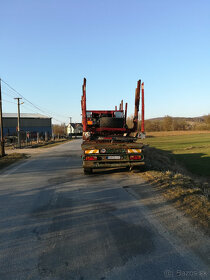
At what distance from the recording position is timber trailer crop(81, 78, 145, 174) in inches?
333

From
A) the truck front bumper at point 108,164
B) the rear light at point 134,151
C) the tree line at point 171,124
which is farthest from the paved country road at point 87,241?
the tree line at point 171,124

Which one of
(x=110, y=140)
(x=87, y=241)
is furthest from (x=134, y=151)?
(x=87, y=241)

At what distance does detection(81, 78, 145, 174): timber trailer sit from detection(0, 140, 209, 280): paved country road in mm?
2455

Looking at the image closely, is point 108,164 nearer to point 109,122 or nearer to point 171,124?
point 109,122

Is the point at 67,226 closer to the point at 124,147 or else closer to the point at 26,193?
the point at 26,193

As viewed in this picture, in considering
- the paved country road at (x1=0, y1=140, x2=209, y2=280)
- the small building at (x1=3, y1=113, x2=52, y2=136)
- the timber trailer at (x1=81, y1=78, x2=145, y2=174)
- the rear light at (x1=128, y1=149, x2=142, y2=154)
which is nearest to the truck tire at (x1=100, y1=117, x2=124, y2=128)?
the timber trailer at (x1=81, y1=78, x2=145, y2=174)

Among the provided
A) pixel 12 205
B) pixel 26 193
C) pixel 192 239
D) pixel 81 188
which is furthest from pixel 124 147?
pixel 192 239

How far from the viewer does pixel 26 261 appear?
116 inches

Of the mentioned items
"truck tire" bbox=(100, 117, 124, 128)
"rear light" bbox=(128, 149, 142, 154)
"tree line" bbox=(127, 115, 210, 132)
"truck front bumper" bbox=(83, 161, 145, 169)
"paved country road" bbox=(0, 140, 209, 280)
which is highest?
"tree line" bbox=(127, 115, 210, 132)

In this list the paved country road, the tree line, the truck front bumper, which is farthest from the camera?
the tree line

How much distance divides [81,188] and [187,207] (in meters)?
3.17

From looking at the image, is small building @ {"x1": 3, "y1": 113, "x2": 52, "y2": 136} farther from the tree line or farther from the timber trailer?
the timber trailer

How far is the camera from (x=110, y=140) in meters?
8.93

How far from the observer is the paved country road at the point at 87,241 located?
8.89 feet
